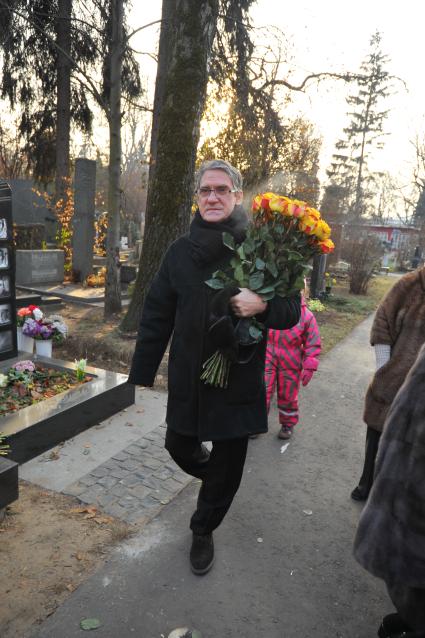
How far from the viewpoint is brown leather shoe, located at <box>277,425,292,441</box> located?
4285 mm

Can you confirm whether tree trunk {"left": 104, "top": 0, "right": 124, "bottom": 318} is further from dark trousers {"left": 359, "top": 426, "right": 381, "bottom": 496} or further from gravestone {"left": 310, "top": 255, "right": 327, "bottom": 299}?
gravestone {"left": 310, "top": 255, "right": 327, "bottom": 299}

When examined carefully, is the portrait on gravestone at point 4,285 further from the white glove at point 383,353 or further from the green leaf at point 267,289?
the white glove at point 383,353

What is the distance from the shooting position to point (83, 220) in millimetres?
12367

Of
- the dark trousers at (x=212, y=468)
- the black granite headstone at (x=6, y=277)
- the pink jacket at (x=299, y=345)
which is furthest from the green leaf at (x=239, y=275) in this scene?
the black granite headstone at (x=6, y=277)

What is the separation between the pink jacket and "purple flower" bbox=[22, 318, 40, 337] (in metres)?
2.85

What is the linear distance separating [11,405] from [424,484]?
3.57 meters

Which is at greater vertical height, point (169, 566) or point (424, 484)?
point (424, 484)

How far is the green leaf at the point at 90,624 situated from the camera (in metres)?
2.12

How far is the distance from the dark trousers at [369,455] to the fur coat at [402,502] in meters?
1.67

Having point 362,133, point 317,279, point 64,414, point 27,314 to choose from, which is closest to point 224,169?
point 64,414

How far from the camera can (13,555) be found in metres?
2.58

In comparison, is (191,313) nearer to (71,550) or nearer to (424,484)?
(424,484)

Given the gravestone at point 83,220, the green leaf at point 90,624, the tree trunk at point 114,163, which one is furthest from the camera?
the gravestone at point 83,220

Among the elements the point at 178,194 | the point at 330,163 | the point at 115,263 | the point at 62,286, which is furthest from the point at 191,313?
the point at 330,163
